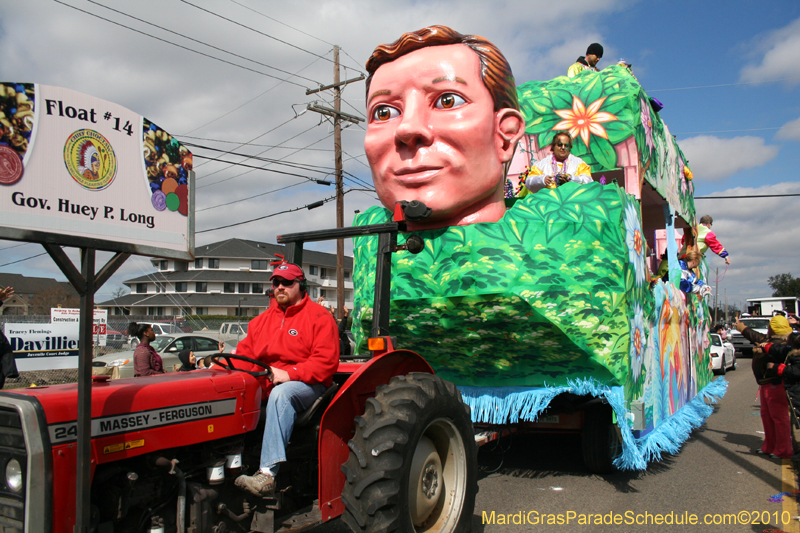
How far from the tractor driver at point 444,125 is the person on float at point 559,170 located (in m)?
0.59

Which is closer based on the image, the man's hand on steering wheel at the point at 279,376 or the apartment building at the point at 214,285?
the man's hand on steering wheel at the point at 279,376

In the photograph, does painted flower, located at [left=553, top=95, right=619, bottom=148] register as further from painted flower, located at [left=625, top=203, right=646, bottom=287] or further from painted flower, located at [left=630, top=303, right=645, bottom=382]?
painted flower, located at [left=630, top=303, right=645, bottom=382]

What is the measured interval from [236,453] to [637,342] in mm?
3617

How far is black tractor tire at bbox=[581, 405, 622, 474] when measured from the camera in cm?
543

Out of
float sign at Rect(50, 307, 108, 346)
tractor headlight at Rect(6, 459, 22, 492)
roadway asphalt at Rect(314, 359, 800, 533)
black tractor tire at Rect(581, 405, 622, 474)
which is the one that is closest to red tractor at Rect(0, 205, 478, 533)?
tractor headlight at Rect(6, 459, 22, 492)

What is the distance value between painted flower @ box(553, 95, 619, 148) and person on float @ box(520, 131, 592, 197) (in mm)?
418

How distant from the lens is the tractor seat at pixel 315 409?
10.5 feet

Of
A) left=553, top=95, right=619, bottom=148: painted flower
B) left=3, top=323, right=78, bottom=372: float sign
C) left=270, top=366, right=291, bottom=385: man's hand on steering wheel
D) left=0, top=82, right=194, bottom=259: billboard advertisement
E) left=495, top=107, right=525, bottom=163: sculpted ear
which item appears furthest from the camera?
left=3, top=323, right=78, bottom=372: float sign

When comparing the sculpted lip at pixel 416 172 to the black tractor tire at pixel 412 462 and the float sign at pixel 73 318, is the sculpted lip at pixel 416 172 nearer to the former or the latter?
the black tractor tire at pixel 412 462

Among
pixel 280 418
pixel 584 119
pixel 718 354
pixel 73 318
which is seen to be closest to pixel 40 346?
pixel 73 318


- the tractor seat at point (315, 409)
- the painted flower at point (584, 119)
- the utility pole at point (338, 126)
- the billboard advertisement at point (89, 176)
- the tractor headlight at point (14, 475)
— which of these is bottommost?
the tractor headlight at point (14, 475)

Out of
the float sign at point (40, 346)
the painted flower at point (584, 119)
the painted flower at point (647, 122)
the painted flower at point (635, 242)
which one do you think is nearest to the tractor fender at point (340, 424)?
the painted flower at point (635, 242)

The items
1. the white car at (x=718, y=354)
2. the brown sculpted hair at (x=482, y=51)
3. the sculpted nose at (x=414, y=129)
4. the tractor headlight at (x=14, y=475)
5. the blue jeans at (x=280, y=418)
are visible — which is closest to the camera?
the tractor headlight at (x=14, y=475)

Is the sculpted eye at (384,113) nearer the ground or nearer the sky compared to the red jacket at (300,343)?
nearer the sky
